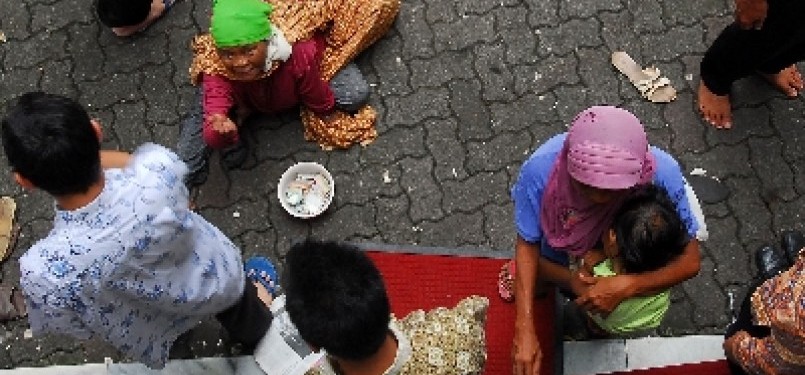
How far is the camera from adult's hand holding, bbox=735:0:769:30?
4.05 metres

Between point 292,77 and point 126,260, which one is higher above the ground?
point 126,260

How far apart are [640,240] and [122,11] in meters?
2.85

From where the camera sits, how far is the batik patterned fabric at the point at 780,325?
3.17 meters

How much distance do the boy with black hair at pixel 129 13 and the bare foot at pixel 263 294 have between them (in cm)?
151

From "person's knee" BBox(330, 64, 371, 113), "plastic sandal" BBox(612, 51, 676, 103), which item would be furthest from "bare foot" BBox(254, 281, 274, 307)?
"plastic sandal" BBox(612, 51, 676, 103)

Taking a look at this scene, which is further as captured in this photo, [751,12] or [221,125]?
[221,125]

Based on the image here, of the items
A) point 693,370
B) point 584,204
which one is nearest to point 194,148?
point 584,204

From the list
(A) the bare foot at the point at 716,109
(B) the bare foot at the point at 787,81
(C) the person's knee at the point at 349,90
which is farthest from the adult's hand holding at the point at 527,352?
(B) the bare foot at the point at 787,81

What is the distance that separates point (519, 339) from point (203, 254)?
3.88 ft

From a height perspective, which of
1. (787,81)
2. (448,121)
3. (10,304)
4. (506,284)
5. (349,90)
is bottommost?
(10,304)

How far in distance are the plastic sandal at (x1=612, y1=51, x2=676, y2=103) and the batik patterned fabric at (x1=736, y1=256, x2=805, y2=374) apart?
60.0 inches

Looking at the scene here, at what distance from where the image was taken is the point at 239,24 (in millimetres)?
4109

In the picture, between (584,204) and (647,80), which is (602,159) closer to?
(584,204)

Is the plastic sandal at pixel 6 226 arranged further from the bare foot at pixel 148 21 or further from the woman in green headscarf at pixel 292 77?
the bare foot at pixel 148 21
